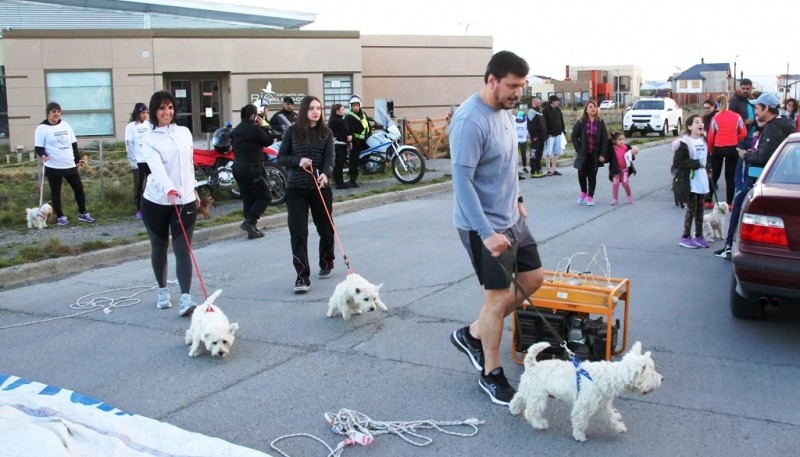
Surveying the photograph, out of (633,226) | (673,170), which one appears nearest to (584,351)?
(673,170)

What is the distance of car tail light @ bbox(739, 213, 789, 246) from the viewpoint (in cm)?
580

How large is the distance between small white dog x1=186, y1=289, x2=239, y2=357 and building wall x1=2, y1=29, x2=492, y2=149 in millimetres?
20393

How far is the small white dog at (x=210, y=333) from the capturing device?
571cm

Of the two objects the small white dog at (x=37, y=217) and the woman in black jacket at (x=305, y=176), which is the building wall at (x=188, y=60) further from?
the woman in black jacket at (x=305, y=176)

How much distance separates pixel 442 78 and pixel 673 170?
851 inches

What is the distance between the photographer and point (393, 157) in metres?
16.8

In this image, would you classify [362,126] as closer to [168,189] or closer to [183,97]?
[168,189]

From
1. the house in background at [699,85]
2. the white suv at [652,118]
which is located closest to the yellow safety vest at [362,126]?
the white suv at [652,118]

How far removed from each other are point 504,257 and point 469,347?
0.89m

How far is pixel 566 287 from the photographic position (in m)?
5.24

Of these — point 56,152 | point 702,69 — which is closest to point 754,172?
point 56,152

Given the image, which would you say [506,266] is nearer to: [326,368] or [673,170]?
[326,368]

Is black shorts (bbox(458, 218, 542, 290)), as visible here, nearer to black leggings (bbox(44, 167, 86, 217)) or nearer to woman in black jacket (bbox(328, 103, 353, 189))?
black leggings (bbox(44, 167, 86, 217))

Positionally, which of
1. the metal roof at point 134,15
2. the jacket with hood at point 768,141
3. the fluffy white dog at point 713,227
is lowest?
the fluffy white dog at point 713,227
